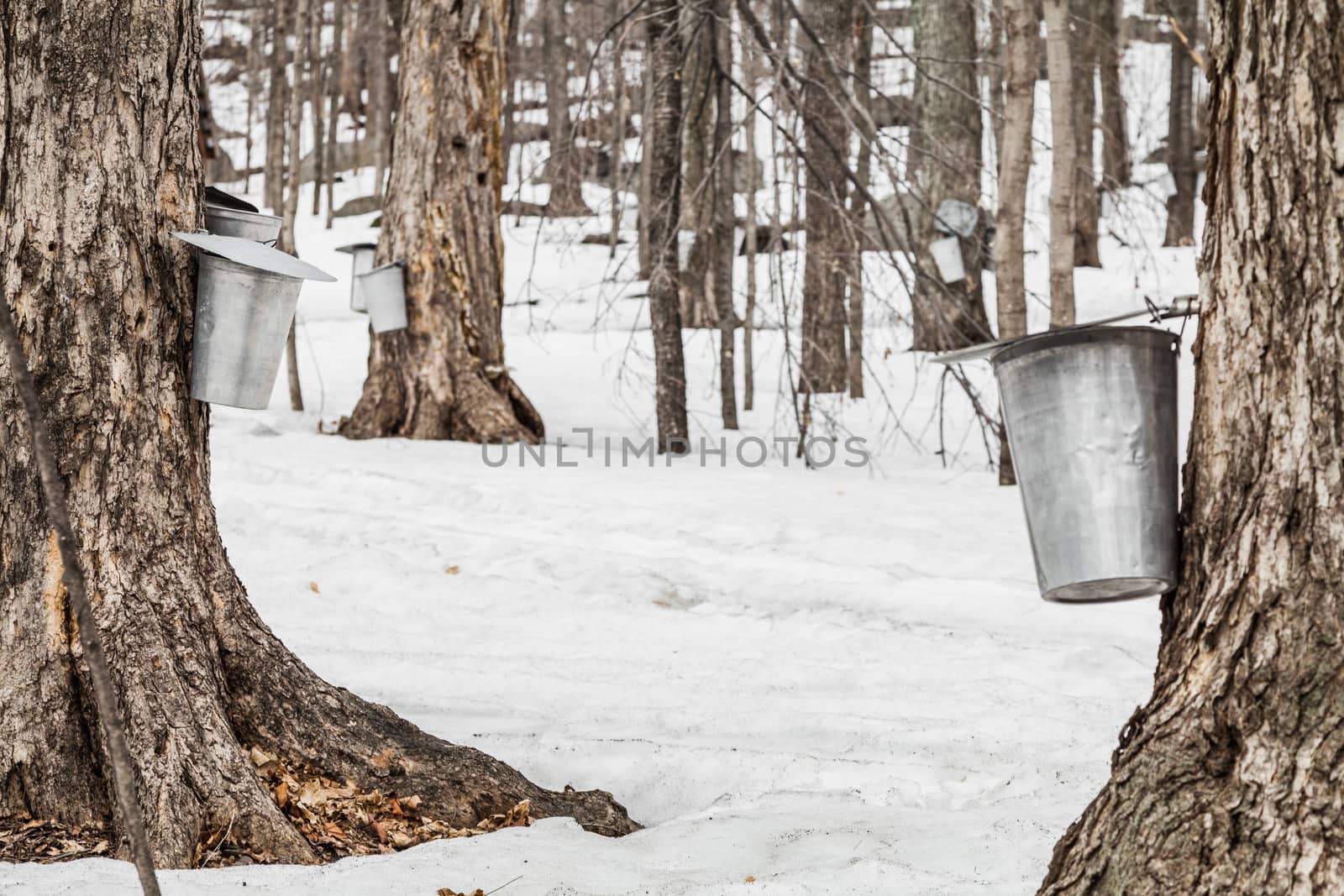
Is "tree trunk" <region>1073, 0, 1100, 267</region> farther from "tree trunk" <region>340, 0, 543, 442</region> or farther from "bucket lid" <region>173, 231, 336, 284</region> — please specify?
"bucket lid" <region>173, 231, 336, 284</region>

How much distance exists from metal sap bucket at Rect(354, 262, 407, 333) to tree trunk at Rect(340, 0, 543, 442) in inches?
3.4

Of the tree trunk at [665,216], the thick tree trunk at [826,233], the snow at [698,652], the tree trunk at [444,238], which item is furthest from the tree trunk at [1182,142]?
the tree trunk at [444,238]

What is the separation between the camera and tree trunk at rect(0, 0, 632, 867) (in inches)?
79.5

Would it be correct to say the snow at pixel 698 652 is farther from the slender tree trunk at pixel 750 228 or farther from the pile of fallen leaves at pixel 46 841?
the slender tree trunk at pixel 750 228

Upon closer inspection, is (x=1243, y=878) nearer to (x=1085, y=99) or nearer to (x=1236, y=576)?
(x=1236, y=576)

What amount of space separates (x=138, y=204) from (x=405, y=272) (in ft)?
15.4

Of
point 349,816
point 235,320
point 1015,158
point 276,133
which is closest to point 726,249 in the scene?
point 1015,158

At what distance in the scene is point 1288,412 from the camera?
142 centimetres

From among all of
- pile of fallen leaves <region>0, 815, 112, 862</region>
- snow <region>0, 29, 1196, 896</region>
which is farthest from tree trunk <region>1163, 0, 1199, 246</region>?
pile of fallen leaves <region>0, 815, 112, 862</region>

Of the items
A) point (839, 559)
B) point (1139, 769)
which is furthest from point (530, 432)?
point (1139, 769)

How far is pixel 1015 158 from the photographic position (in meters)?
5.36

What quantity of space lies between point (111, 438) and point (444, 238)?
15.7ft

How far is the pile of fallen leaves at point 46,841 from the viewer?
192 cm

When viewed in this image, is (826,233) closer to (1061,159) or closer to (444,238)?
(444,238)
